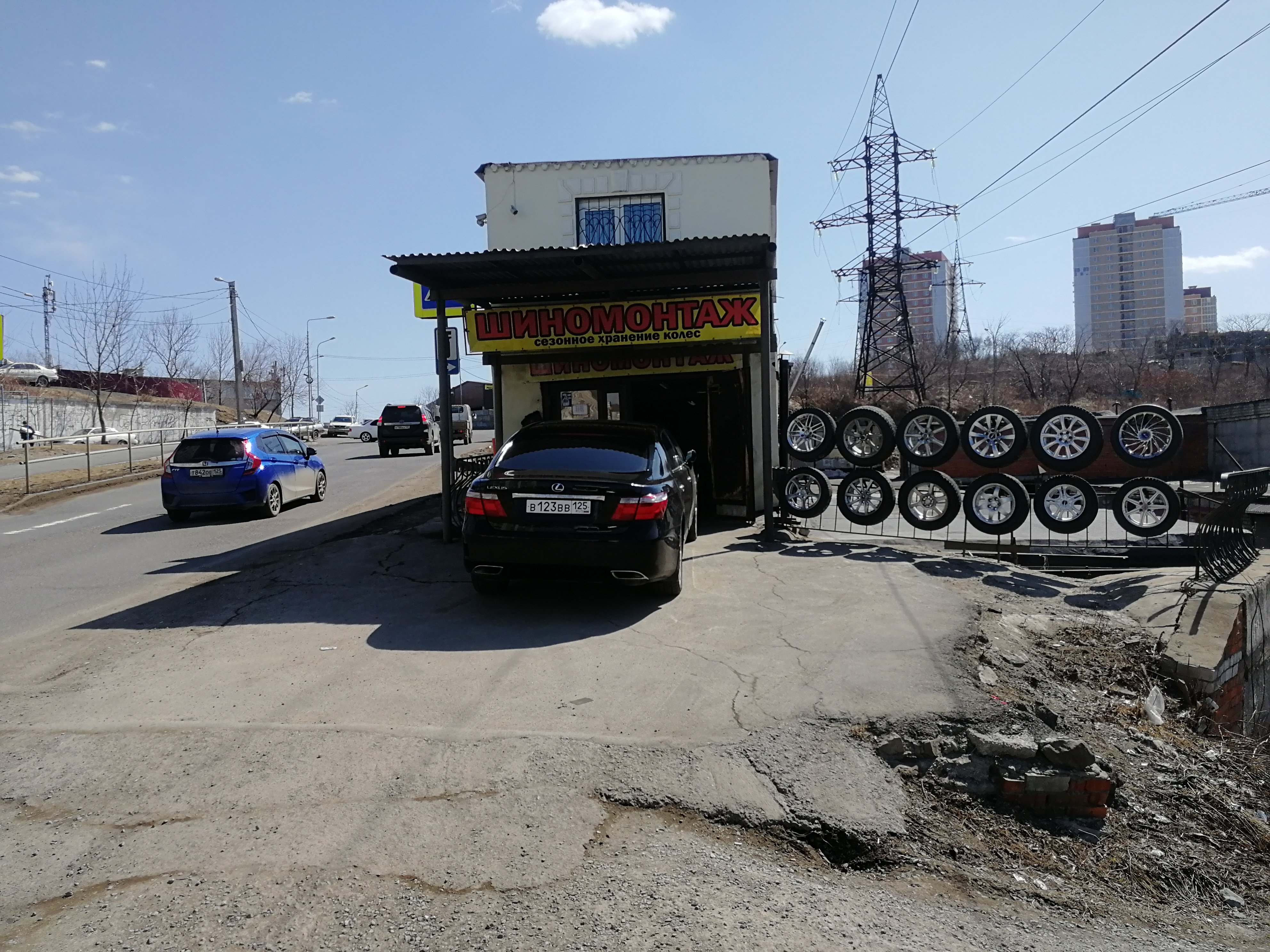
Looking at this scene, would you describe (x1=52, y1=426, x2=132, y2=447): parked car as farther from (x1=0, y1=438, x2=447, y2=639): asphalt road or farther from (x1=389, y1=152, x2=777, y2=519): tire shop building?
(x1=389, y1=152, x2=777, y2=519): tire shop building

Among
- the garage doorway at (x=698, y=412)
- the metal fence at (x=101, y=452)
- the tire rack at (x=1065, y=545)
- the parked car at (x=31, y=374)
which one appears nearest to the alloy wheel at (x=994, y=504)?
the tire rack at (x=1065, y=545)

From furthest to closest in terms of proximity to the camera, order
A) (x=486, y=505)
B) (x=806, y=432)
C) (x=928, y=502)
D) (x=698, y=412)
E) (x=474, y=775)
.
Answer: (x=698, y=412) → (x=806, y=432) → (x=928, y=502) → (x=486, y=505) → (x=474, y=775)

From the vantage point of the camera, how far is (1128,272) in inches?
3760

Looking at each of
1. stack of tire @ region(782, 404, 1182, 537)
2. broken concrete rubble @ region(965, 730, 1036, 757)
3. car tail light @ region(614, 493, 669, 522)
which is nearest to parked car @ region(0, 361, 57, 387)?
stack of tire @ region(782, 404, 1182, 537)

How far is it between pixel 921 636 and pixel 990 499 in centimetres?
499

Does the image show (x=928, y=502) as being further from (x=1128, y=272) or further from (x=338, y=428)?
(x=1128, y=272)

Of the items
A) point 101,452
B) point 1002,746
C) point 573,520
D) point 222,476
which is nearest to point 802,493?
point 573,520

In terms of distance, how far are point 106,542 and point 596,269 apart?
28.6 feet

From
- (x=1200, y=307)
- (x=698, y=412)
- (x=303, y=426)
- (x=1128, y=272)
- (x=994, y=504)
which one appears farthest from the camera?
(x=1200, y=307)

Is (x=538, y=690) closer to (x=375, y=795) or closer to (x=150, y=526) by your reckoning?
(x=375, y=795)

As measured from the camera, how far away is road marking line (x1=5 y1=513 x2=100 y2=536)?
1445 centimetres

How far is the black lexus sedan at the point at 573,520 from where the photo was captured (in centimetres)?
678

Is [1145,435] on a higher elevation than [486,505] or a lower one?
higher

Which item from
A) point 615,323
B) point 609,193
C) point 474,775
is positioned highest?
point 609,193
